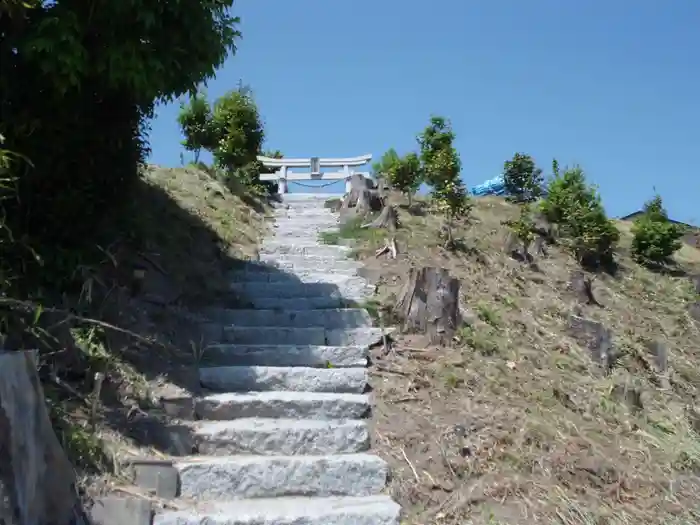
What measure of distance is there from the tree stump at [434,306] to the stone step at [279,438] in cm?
121

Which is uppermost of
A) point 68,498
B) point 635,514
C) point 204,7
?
point 204,7

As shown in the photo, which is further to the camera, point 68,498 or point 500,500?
point 500,500

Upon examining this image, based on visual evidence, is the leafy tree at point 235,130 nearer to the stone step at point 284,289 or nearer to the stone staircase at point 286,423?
the stone step at point 284,289

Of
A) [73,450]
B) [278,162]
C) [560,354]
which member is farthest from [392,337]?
[278,162]

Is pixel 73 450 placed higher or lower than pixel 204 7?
lower

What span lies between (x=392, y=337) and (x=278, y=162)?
871 cm

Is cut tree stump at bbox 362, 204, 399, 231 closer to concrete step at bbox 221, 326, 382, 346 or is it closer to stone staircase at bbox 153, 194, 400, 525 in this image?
stone staircase at bbox 153, 194, 400, 525

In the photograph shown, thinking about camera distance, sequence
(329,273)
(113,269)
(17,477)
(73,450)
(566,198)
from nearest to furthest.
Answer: (17,477) < (73,450) < (113,269) < (329,273) < (566,198)

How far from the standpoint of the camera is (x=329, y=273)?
271 inches

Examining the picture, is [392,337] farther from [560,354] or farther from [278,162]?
[278,162]

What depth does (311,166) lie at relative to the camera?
1349cm

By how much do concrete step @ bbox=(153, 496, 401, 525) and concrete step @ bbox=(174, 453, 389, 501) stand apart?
2.3 inches

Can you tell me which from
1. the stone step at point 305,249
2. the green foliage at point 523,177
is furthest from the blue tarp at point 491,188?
the stone step at point 305,249

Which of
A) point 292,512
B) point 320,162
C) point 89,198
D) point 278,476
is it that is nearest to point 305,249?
point 89,198
